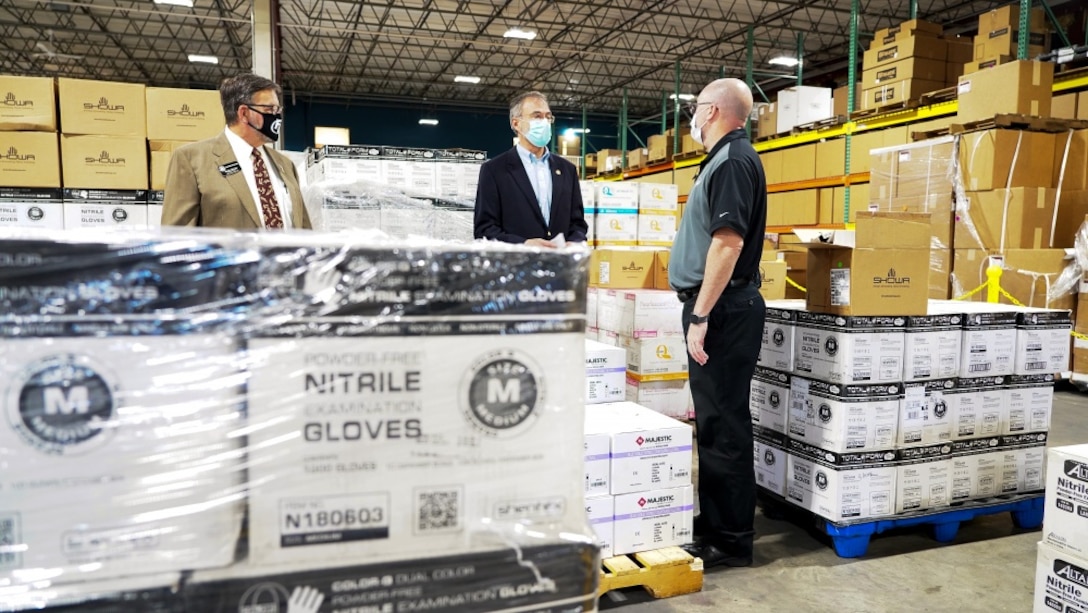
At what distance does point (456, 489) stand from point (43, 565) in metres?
0.49

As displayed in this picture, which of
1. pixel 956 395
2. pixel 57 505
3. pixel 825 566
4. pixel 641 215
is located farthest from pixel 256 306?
pixel 641 215

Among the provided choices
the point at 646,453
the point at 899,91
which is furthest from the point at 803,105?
the point at 646,453

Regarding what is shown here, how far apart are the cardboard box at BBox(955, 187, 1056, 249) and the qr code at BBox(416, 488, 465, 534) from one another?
7565 mm

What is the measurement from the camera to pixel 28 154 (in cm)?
382

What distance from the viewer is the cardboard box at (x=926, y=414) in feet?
10.0

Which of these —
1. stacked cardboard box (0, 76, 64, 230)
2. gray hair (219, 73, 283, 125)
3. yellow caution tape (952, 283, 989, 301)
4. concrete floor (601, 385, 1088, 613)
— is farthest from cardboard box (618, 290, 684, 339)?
yellow caution tape (952, 283, 989, 301)

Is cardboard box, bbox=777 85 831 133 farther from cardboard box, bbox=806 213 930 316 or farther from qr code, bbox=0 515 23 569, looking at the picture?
qr code, bbox=0 515 23 569

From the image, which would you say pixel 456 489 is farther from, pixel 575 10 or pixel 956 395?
pixel 575 10

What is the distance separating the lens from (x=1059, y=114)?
24.8 ft

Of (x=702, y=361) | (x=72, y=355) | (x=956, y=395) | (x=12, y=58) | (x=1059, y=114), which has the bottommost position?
(x=956, y=395)

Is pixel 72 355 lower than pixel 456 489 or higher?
higher

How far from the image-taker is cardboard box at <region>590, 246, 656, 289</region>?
5422mm

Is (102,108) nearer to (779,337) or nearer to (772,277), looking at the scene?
(779,337)

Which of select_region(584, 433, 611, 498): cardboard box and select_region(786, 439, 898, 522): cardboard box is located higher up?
select_region(584, 433, 611, 498): cardboard box
